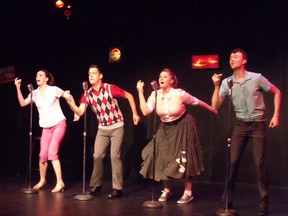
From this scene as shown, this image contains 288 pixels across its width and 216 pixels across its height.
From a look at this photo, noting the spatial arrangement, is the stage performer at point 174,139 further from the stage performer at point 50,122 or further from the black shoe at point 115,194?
the stage performer at point 50,122

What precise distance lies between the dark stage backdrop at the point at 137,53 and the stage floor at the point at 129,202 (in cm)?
49

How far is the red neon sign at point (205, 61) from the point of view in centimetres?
593

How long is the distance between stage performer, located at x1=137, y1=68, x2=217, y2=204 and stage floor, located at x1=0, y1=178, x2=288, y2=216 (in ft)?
0.90

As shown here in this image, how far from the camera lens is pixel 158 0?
20.5 feet

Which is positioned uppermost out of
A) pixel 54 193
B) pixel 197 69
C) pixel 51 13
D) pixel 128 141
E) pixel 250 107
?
pixel 51 13

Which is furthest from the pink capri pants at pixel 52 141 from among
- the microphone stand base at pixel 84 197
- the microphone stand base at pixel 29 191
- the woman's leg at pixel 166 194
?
the woman's leg at pixel 166 194

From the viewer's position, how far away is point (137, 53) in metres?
6.44

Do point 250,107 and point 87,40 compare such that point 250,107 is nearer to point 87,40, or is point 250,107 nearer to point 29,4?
point 87,40

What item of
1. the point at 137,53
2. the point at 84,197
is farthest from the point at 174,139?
the point at 137,53

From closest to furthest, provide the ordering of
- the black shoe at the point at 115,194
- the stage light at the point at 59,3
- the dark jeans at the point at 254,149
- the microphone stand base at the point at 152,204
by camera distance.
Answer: the dark jeans at the point at 254,149, the microphone stand base at the point at 152,204, the black shoe at the point at 115,194, the stage light at the point at 59,3

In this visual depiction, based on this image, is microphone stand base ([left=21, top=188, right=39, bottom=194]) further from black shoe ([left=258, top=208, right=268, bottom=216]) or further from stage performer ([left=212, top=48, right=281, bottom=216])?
black shoe ([left=258, top=208, right=268, bottom=216])

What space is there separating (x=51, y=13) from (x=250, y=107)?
378 centimetres

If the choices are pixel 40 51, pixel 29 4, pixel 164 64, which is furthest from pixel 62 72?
pixel 164 64

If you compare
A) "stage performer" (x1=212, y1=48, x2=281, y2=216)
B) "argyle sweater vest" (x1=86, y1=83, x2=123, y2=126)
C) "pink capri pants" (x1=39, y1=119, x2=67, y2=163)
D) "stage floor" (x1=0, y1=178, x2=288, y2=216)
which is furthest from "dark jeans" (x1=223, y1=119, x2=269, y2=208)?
→ "pink capri pants" (x1=39, y1=119, x2=67, y2=163)
